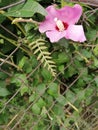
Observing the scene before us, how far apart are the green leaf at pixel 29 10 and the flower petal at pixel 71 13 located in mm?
101

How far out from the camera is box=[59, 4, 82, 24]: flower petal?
1.26 meters

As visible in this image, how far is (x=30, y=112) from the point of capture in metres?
1.57

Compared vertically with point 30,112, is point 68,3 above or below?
above

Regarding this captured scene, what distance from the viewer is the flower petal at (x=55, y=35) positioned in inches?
49.4

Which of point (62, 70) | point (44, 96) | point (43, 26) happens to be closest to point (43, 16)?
point (43, 26)

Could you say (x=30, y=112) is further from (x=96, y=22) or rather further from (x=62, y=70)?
(x=96, y=22)

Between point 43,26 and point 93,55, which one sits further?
point 93,55

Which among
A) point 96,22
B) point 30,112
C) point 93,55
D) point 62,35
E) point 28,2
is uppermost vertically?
point 28,2

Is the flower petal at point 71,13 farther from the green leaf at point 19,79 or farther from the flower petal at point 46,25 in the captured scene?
the green leaf at point 19,79

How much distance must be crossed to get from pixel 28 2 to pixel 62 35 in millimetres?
170

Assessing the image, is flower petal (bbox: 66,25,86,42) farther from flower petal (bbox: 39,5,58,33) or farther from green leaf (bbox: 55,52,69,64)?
green leaf (bbox: 55,52,69,64)

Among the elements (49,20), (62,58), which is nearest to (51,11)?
(49,20)

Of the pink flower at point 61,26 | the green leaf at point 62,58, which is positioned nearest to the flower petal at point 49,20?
the pink flower at point 61,26

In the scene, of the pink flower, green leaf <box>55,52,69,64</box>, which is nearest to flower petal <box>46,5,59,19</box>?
the pink flower
